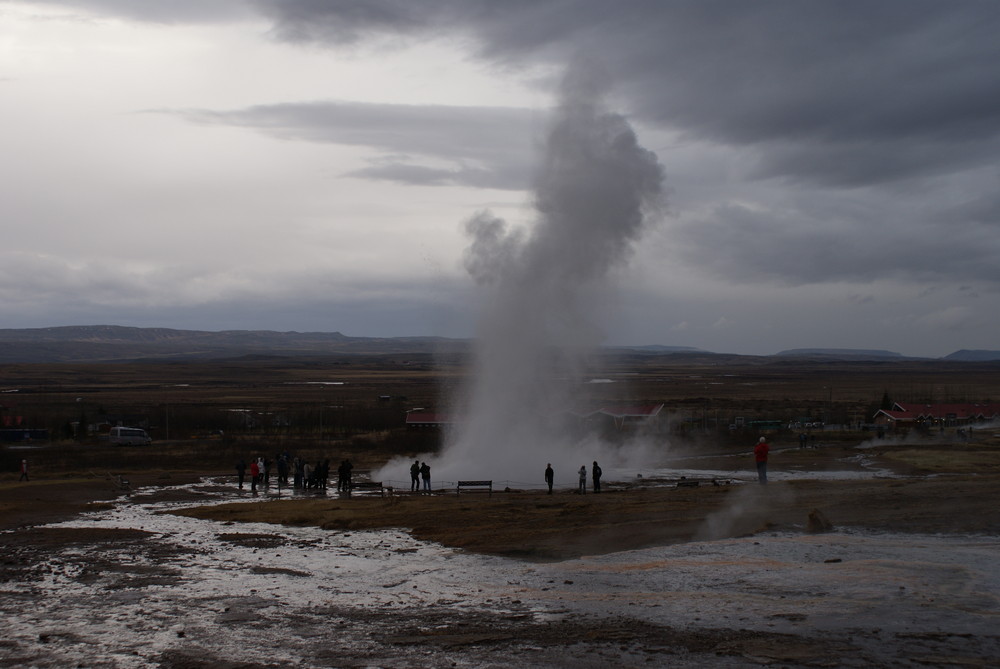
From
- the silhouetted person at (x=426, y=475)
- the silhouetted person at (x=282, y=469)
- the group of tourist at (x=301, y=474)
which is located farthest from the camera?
the silhouetted person at (x=282, y=469)

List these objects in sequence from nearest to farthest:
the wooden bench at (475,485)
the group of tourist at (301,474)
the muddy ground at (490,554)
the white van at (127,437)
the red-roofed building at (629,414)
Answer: the muddy ground at (490,554), the wooden bench at (475,485), the group of tourist at (301,474), the white van at (127,437), the red-roofed building at (629,414)

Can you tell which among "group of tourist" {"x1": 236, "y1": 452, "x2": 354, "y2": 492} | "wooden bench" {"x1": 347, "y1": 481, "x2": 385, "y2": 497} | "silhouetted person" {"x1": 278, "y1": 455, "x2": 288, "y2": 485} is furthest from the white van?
"wooden bench" {"x1": 347, "y1": 481, "x2": 385, "y2": 497}

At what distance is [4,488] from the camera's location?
2850cm

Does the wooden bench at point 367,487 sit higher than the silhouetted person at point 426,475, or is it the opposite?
the silhouetted person at point 426,475

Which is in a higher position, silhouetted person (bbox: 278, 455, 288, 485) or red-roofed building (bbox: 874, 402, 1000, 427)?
silhouetted person (bbox: 278, 455, 288, 485)

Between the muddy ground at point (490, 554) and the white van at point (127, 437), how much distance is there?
1802 cm

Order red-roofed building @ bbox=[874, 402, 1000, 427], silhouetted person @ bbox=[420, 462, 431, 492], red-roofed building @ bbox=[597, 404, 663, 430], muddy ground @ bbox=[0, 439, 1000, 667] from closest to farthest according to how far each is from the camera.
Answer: muddy ground @ bbox=[0, 439, 1000, 667]
silhouetted person @ bbox=[420, 462, 431, 492]
red-roofed building @ bbox=[597, 404, 663, 430]
red-roofed building @ bbox=[874, 402, 1000, 427]

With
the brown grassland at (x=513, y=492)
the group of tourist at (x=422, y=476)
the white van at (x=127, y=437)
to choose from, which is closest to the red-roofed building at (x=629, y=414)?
the brown grassland at (x=513, y=492)

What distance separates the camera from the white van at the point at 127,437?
163ft

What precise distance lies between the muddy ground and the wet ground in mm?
44

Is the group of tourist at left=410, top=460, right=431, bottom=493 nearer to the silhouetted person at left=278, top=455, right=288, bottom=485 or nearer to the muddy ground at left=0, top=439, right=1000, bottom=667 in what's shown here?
the muddy ground at left=0, top=439, right=1000, bottom=667

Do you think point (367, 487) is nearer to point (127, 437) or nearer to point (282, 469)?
point (282, 469)

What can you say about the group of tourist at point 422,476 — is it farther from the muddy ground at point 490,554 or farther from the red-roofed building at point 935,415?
the red-roofed building at point 935,415

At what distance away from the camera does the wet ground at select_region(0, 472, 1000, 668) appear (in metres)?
9.89
